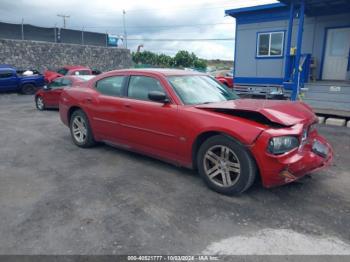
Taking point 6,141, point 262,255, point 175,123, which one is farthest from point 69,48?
point 262,255

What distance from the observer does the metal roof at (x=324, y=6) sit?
10.1 meters

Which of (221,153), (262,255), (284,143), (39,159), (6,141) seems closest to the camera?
(262,255)

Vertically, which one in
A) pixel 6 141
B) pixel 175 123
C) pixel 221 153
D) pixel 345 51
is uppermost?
pixel 345 51

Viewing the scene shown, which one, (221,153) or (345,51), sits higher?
(345,51)

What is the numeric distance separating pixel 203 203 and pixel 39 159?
334 centimetres

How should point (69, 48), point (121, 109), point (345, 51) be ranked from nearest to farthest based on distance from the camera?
point (121, 109)
point (345, 51)
point (69, 48)

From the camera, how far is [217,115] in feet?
12.8

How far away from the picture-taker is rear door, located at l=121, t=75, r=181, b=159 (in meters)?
4.36

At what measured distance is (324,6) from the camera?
35.3ft

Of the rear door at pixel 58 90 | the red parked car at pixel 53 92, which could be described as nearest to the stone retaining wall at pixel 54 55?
the red parked car at pixel 53 92

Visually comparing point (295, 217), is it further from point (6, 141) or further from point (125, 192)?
point (6, 141)

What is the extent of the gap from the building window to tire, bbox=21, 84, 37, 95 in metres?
13.6

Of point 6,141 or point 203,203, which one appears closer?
point 203,203

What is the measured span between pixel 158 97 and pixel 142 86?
715 millimetres
